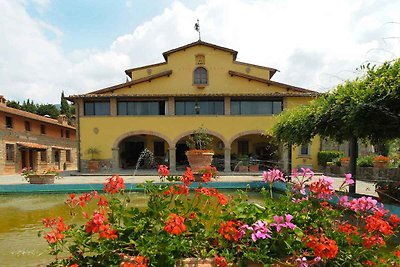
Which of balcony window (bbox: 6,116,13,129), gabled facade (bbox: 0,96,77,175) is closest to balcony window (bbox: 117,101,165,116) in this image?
gabled facade (bbox: 0,96,77,175)

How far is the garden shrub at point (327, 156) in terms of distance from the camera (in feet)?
71.9

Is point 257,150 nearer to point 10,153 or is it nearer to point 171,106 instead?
point 171,106

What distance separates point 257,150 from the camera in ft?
86.5

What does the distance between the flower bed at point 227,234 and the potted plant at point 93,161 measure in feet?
67.3

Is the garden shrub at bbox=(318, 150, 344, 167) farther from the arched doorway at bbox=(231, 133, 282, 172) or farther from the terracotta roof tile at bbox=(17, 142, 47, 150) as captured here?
the terracotta roof tile at bbox=(17, 142, 47, 150)

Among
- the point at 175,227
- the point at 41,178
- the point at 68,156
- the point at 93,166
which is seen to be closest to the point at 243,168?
the point at 93,166

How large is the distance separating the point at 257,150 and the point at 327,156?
587cm

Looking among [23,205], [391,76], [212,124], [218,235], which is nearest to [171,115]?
[212,124]

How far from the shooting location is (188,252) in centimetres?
261

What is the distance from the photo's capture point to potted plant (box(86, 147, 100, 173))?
2239 cm

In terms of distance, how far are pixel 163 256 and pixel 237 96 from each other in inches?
820

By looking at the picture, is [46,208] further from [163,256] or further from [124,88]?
[124,88]

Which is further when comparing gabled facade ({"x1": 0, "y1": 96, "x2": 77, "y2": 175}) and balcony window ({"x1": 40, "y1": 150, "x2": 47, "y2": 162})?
balcony window ({"x1": 40, "y1": 150, "x2": 47, "y2": 162})

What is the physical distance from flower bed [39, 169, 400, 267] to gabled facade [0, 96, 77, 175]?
25058 millimetres
